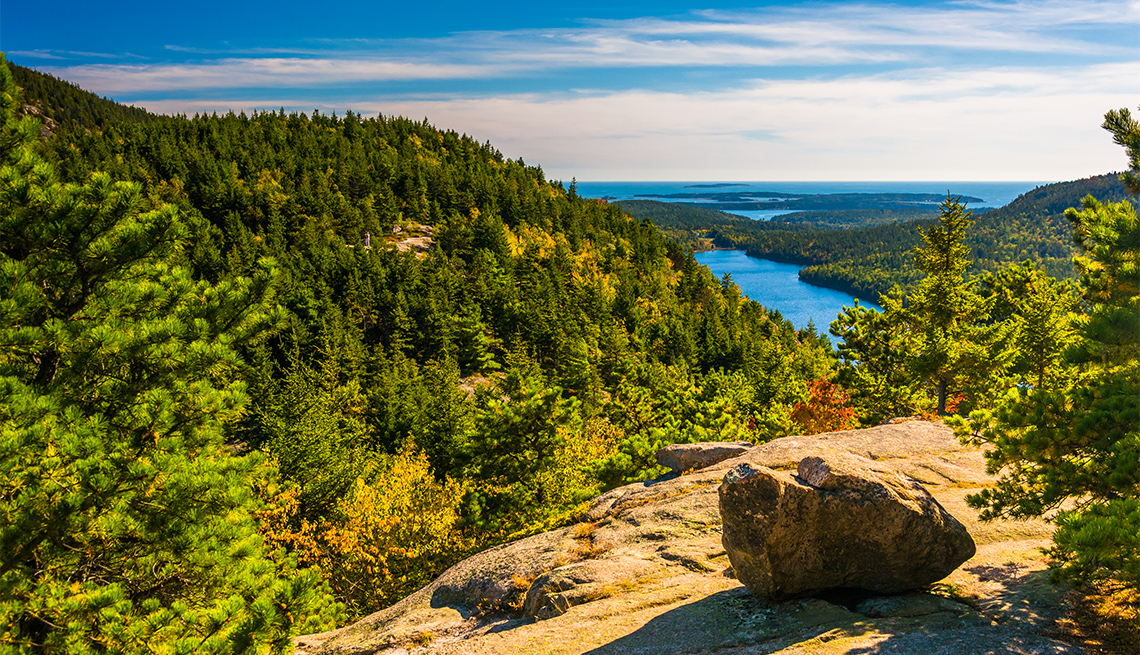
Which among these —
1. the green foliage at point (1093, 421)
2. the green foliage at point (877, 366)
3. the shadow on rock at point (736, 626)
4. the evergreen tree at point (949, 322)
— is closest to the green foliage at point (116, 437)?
the shadow on rock at point (736, 626)

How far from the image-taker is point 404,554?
27609 millimetres

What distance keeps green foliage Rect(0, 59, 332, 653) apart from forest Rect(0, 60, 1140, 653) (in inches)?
1.9

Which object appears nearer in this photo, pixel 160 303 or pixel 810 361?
pixel 160 303

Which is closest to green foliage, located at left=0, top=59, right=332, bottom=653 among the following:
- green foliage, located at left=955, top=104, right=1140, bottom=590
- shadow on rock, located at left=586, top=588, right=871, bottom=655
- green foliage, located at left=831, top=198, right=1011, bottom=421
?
shadow on rock, located at left=586, top=588, right=871, bottom=655

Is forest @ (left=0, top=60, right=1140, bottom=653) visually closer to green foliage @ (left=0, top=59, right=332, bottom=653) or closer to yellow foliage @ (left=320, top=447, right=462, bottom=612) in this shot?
green foliage @ (left=0, top=59, right=332, bottom=653)

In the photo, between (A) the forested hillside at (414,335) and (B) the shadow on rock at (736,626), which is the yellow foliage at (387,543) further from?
(B) the shadow on rock at (736,626)

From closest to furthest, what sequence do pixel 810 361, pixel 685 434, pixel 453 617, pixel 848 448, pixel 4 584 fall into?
pixel 4 584, pixel 453 617, pixel 848 448, pixel 685 434, pixel 810 361

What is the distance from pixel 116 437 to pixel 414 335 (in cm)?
6729

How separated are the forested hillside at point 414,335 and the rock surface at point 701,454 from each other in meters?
4.03

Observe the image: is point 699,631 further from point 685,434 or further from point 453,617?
point 685,434

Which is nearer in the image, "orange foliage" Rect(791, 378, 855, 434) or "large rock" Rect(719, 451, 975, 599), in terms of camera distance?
"large rock" Rect(719, 451, 975, 599)

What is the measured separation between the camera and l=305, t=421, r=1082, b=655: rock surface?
8.91 meters

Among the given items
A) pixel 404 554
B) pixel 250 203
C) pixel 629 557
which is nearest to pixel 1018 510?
pixel 629 557

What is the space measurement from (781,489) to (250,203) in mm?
122347
